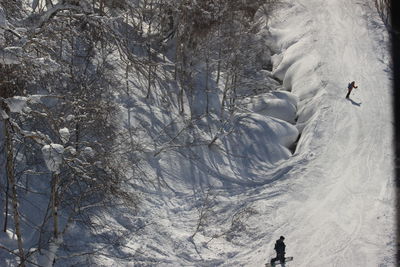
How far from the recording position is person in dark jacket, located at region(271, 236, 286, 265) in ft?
45.7

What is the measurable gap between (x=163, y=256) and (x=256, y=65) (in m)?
16.7

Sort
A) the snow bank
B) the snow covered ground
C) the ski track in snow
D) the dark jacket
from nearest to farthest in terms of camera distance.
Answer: the dark jacket, the snow covered ground, the ski track in snow, the snow bank

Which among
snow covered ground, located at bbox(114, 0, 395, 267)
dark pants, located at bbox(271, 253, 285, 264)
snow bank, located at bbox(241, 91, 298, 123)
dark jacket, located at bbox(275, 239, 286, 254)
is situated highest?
snow bank, located at bbox(241, 91, 298, 123)

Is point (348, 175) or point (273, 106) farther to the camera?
point (273, 106)

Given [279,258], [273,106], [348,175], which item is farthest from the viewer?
[273,106]

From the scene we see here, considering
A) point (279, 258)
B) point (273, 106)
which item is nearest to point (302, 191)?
point (279, 258)

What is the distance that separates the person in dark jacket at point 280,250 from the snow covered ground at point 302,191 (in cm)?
81

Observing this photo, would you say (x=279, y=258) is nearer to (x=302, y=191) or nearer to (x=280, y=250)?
(x=280, y=250)

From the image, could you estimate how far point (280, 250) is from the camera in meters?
14.0

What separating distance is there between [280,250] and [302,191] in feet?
16.6

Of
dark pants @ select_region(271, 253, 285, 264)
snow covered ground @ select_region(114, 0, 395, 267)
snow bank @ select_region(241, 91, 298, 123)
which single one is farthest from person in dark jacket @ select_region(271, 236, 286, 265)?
snow bank @ select_region(241, 91, 298, 123)

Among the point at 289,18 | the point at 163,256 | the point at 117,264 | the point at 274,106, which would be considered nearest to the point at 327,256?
the point at 163,256

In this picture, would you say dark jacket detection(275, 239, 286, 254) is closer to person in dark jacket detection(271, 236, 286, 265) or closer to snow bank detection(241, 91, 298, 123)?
person in dark jacket detection(271, 236, 286, 265)

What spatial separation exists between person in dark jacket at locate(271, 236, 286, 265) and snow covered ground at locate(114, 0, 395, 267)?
2.65 feet
